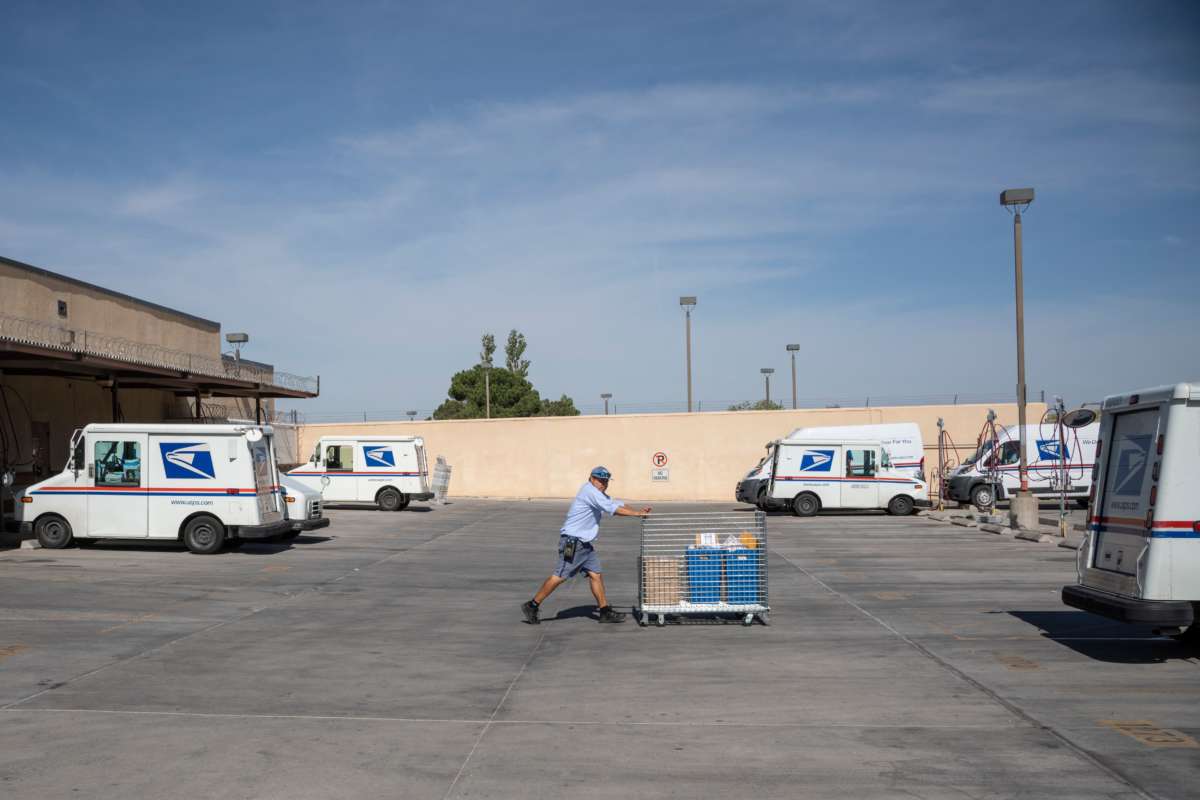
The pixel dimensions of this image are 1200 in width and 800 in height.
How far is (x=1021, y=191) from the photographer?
2588 centimetres

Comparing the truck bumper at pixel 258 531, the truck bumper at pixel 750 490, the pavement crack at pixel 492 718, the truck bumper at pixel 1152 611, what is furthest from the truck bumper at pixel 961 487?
the pavement crack at pixel 492 718

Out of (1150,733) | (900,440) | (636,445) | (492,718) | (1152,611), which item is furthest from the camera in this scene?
(636,445)

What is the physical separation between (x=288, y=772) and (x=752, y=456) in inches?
1489

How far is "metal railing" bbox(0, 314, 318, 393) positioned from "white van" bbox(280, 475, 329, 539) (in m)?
6.20

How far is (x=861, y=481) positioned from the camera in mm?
31938

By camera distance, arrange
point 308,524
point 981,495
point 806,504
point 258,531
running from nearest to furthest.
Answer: point 258,531 < point 308,524 < point 806,504 < point 981,495

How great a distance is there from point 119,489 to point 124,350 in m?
17.4

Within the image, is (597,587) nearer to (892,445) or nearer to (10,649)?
(10,649)

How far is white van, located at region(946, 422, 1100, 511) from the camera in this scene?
33219mm

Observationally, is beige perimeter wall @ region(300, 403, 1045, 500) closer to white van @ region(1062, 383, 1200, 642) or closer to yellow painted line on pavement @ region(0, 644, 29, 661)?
white van @ region(1062, 383, 1200, 642)

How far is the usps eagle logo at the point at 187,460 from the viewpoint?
19.5 metres

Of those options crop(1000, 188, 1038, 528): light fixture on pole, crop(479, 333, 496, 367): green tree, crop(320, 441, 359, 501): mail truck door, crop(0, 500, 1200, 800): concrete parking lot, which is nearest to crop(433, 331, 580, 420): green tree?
crop(479, 333, 496, 367): green tree

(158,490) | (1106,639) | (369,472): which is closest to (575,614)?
(1106,639)

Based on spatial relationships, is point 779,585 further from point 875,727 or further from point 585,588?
point 875,727
